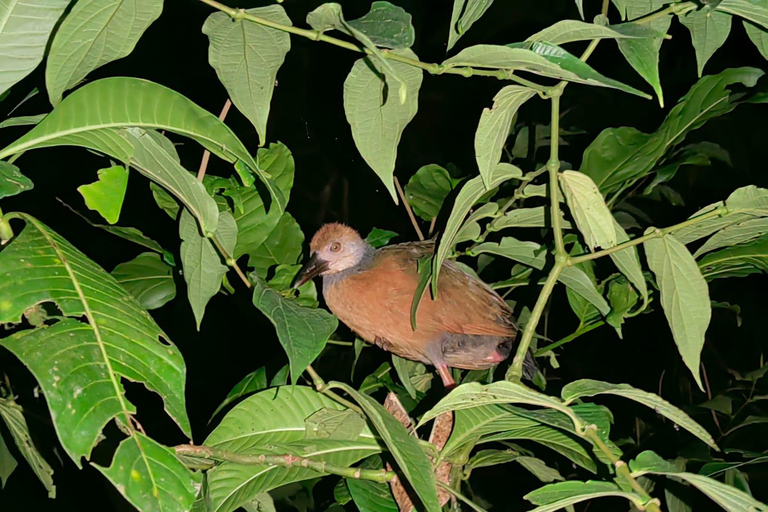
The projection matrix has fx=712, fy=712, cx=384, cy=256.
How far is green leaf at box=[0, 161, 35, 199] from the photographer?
52 cm

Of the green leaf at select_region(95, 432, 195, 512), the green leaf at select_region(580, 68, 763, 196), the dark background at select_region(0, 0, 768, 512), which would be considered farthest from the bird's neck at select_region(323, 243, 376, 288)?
the green leaf at select_region(95, 432, 195, 512)

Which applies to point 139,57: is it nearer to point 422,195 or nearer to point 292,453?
point 422,195

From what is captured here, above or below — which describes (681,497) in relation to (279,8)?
below

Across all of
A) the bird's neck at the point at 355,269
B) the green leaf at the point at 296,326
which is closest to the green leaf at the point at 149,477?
the green leaf at the point at 296,326

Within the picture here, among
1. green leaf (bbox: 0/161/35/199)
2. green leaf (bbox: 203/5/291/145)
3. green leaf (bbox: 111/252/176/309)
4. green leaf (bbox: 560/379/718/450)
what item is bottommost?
green leaf (bbox: 111/252/176/309)

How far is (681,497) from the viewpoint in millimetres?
1081

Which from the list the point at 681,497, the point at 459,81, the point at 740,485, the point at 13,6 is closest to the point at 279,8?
the point at 13,6

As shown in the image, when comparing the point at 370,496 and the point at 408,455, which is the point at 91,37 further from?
the point at 370,496

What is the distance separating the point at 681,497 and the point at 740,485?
25 cm

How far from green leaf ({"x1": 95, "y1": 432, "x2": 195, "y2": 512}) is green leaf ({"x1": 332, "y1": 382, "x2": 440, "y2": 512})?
0.55 feet

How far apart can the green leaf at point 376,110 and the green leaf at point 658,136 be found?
39cm

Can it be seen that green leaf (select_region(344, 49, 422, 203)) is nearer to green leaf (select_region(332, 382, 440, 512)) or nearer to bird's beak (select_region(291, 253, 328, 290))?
green leaf (select_region(332, 382, 440, 512))

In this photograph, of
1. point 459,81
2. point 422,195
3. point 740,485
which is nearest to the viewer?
point 740,485

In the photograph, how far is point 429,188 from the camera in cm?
114
